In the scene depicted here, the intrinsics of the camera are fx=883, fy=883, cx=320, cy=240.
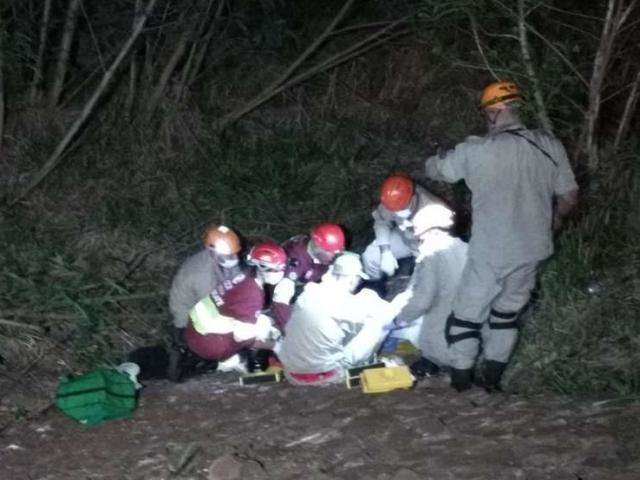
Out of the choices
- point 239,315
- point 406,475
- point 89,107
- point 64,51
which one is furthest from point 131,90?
point 406,475

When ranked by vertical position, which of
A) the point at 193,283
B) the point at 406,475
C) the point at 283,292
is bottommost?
the point at 406,475

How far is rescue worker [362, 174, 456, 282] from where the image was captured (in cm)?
728

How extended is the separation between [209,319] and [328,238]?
3.73 ft

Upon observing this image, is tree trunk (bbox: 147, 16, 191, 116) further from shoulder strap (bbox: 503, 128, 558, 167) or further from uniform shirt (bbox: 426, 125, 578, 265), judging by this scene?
shoulder strap (bbox: 503, 128, 558, 167)

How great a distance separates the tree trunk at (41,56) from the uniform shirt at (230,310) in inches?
141

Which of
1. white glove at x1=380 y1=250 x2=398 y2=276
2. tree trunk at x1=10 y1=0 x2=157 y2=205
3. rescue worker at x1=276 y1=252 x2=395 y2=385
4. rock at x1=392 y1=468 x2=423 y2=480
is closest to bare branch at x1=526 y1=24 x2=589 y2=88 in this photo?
white glove at x1=380 y1=250 x2=398 y2=276

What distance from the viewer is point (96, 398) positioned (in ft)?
19.0

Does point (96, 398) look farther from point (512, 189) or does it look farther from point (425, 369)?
point (512, 189)

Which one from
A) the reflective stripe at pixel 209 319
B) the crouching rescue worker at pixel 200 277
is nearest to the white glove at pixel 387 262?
the crouching rescue worker at pixel 200 277

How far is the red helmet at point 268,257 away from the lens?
22.1 ft

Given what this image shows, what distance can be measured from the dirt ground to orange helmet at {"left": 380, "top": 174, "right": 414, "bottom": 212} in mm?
1702

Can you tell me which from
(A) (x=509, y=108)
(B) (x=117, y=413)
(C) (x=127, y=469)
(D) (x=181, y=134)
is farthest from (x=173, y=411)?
(D) (x=181, y=134)

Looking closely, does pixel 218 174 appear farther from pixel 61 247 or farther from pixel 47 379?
pixel 47 379

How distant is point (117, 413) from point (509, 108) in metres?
3.33
